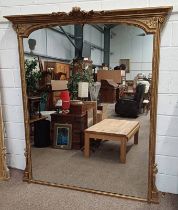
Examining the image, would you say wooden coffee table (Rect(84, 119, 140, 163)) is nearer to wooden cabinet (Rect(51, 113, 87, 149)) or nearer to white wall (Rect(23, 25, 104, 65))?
wooden cabinet (Rect(51, 113, 87, 149))

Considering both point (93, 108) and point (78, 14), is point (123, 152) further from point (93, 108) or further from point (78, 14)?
point (78, 14)

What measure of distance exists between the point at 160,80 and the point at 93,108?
0.79 metres

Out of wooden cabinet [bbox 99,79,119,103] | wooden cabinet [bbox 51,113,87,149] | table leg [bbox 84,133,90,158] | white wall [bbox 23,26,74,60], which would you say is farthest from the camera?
table leg [bbox 84,133,90,158]

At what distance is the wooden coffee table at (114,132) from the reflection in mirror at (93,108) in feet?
0.03

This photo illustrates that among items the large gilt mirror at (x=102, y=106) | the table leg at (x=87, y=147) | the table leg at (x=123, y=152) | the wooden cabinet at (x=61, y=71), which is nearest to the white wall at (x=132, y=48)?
the large gilt mirror at (x=102, y=106)

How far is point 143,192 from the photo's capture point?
2.01 metres

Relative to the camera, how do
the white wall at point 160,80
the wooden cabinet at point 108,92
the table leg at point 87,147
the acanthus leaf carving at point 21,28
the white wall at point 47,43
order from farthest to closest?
the table leg at point 87,147 → the wooden cabinet at point 108,92 → the white wall at point 47,43 → the acanthus leaf carving at point 21,28 → the white wall at point 160,80

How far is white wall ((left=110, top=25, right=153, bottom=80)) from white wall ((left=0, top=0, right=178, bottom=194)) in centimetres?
14

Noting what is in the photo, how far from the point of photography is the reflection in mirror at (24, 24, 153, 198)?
2.08 meters

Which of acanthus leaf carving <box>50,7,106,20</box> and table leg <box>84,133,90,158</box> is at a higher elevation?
acanthus leaf carving <box>50,7,106,20</box>

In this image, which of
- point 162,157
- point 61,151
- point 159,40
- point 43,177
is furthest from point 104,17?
point 43,177

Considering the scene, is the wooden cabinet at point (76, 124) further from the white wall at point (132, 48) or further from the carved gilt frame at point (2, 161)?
the white wall at point (132, 48)

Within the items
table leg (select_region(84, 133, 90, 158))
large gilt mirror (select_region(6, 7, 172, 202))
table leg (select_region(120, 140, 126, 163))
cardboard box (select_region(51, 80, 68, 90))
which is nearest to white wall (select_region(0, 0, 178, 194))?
large gilt mirror (select_region(6, 7, 172, 202))

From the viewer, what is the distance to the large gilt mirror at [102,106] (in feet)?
6.11
